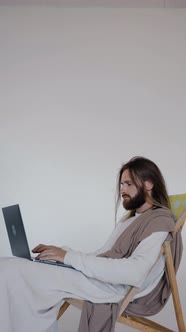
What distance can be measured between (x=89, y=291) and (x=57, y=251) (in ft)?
0.67

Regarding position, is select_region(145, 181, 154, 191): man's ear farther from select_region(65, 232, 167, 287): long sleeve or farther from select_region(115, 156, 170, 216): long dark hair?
select_region(65, 232, 167, 287): long sleeve

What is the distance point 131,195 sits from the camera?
207cm

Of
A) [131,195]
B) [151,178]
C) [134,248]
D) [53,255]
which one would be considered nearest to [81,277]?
[53,255]

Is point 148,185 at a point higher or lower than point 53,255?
higher

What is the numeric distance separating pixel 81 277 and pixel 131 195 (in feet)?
1.62

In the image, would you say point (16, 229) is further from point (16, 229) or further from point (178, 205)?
point (178, 205)

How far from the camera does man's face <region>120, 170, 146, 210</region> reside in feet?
6.79

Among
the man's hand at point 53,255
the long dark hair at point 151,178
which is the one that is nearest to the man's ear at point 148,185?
the long dark hair at point 151,178

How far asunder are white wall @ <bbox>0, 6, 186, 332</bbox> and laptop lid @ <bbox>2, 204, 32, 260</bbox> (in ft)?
4.92

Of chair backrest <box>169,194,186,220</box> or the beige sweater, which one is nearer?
the beige sweater

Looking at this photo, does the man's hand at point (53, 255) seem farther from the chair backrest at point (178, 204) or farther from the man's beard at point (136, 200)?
the chair backrest at point (178, 204)

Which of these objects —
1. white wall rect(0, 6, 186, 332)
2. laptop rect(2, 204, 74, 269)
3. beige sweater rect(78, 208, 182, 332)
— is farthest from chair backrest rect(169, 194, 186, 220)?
white wall rect(0, 6, 186, 332)

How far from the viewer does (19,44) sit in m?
3.49

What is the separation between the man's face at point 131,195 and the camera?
2.07m
